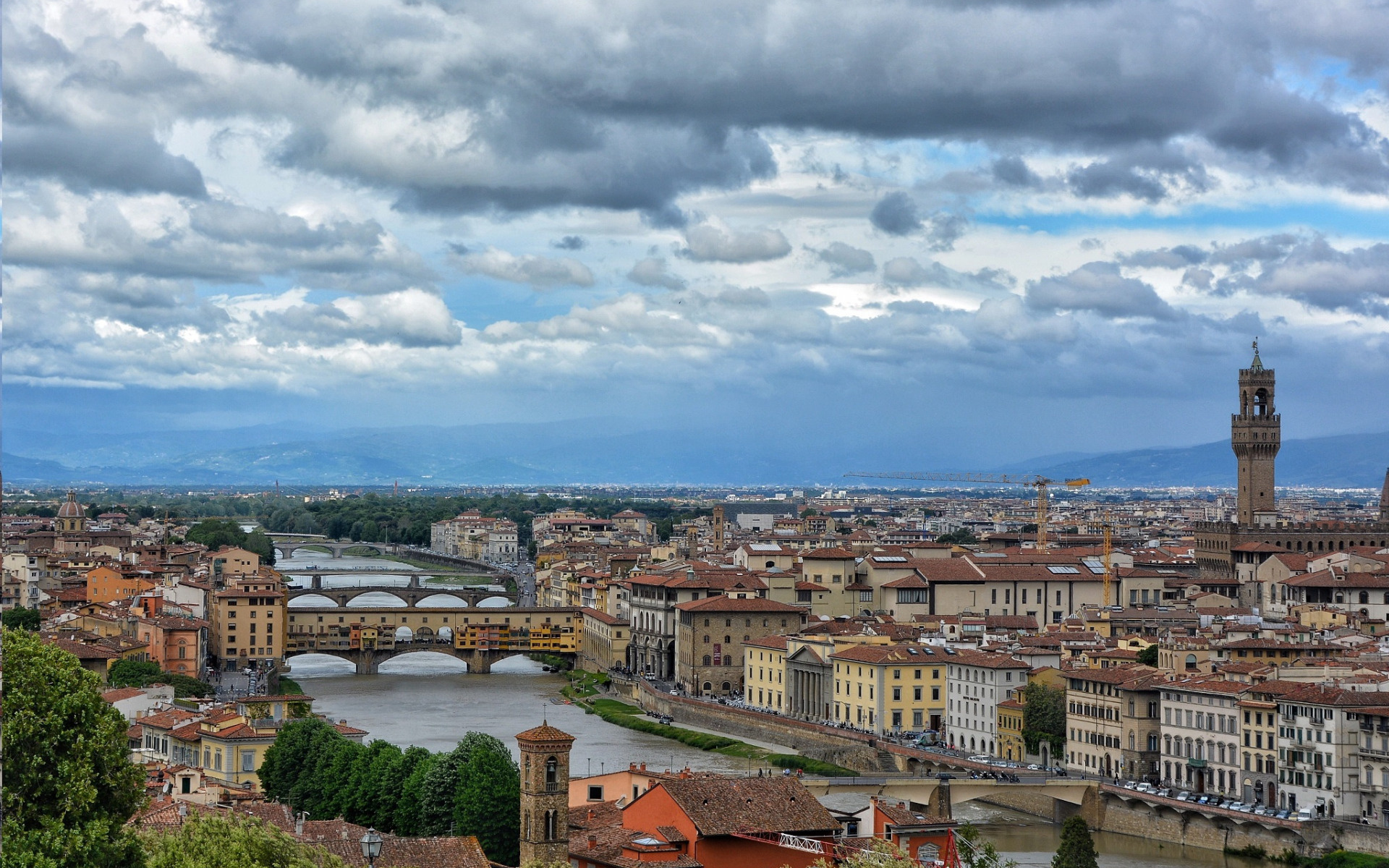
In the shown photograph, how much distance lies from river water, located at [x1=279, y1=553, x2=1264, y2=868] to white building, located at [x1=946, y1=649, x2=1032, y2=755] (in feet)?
15.7

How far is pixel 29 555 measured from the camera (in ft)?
234

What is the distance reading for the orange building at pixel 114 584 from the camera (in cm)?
6512

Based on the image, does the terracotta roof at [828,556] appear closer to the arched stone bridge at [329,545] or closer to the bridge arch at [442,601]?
the bridge arch at [442,601]

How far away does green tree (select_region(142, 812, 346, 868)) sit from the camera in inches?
639

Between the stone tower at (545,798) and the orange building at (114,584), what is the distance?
46.6 m

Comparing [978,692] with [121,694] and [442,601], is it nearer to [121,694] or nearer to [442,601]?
[121,694]

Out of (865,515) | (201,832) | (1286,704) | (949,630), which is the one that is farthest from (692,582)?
(865,515)

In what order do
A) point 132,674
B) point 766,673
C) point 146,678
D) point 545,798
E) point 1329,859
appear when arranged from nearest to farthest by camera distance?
point 545,798 < point 1329,859 < point 146,678 < point 132,674 < point 766,673

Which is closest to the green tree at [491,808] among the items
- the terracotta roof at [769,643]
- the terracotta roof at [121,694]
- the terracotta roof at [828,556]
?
the terracotta roof at [121,694]

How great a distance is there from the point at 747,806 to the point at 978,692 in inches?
878

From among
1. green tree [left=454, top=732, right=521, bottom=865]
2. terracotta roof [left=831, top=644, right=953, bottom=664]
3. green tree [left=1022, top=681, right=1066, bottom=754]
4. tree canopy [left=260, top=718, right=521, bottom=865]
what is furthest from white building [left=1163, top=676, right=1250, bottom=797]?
green tree [left=454, top=732, right=521, bottom=865]

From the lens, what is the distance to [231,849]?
16578mm

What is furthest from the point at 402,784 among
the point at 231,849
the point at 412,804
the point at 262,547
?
the point at 262,547

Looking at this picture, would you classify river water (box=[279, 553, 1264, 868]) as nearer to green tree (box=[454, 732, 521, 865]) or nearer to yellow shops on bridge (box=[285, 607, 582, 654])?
yellow shops on bridge (box=[285, 607, 582, 654])
